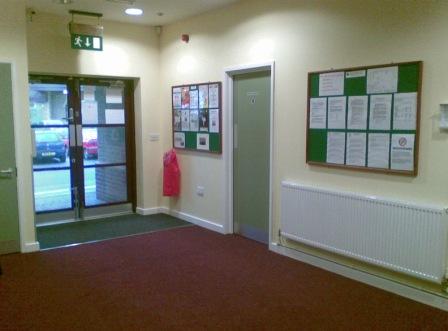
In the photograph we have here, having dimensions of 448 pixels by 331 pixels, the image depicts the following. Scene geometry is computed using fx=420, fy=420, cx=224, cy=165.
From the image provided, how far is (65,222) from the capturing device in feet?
19.5

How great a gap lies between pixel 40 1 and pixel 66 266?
3.02 m

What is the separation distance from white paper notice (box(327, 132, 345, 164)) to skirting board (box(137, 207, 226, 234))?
1.95 metres

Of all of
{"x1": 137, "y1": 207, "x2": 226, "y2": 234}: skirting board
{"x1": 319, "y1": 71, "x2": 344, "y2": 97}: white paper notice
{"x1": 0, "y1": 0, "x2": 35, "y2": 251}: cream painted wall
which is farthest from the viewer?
{"x1": 137, "y1": 207, "x2": 226, "y2": 234}: skirting board

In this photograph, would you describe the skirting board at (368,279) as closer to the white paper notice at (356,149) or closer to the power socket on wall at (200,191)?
the white paper notice at (356,149)

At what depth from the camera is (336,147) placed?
391cm

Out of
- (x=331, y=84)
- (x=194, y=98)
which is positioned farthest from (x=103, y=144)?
(x=331, y=84)

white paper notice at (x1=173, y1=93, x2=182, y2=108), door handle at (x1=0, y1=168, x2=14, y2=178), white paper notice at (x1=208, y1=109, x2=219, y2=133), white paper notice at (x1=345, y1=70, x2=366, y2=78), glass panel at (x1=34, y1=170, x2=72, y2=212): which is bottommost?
glass panel at (x1=34, y1=170, x2=72, y2=212)

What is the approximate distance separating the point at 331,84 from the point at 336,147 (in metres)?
0.59

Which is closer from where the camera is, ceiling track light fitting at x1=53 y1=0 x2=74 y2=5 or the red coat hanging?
ceiling track light fitting at x1=53 y1=0 x2=74 y2=5

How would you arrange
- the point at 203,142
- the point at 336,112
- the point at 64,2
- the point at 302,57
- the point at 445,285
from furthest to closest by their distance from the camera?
1. the point at 203,142
2. the point at 64,2
3. the point at 302,57
4. the point at 336,112
5. the point at 445,285

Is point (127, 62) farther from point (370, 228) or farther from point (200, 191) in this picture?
point (370, 228)

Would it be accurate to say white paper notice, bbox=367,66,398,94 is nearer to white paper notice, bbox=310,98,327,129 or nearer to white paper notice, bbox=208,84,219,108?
white paper notice, bbox=310,98,327,129

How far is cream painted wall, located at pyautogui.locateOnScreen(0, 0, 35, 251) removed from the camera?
443cm

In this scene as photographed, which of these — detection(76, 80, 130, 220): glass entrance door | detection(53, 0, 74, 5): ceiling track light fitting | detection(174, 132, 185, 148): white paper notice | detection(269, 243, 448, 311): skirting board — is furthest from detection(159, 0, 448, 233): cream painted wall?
detection(53, 0, 74, 5): ceiling track light fitting
